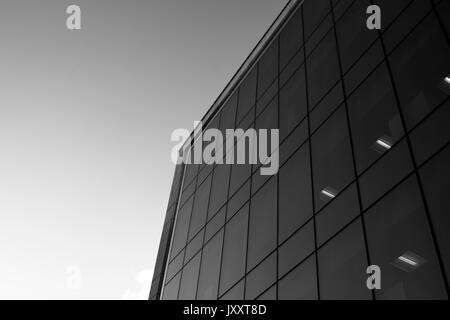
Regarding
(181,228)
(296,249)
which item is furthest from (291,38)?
(296,249)

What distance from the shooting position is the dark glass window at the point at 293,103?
18.0 meters

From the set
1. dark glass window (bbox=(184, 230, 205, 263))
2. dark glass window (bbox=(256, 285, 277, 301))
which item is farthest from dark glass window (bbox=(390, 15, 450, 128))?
dark glass window (bbox=(184, 230, 205, 263))

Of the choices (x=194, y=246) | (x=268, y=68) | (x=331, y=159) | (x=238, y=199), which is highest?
(x=268, y=68)

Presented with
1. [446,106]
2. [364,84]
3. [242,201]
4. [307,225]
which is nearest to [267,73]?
[242,201]

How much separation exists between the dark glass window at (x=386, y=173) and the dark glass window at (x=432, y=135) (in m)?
0.32

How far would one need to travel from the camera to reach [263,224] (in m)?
16.9

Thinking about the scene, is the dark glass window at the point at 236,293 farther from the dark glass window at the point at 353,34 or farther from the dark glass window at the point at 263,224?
the dark glass window at the point at 353,34

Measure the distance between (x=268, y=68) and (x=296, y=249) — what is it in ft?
39.1

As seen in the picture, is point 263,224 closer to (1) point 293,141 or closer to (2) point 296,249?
(2) point 296,249

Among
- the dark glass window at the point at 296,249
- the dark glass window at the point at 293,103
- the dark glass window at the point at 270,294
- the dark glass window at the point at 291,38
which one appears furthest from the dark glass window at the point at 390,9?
the dark glass window at the point at 270,294

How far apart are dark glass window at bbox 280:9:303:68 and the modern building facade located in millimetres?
88

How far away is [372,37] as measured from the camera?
15.3 meters

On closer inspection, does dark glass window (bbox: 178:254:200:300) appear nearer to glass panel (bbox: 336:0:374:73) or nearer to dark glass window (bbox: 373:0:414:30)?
glass panel (bbox: 336:0:374:73)
